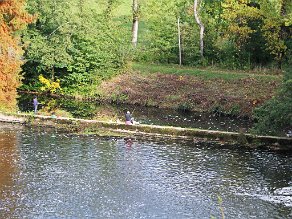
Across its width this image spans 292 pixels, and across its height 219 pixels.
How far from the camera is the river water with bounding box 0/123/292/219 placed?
28359 mm

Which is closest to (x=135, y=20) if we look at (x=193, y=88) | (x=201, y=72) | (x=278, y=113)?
(x=201, y=72)

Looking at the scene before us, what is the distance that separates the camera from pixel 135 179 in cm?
3275

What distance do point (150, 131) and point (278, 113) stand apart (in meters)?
9.09

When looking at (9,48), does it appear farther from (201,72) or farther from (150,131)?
(201,72)

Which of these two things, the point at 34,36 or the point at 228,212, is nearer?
the point at 228,212

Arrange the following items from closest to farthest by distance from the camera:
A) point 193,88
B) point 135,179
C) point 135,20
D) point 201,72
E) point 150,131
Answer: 1. point 135,179
2. point 150,131
3. point 193,88
4. point 201,72
5. point 135,20

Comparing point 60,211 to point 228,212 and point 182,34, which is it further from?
point 182,34

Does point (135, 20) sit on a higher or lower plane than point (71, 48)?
higher

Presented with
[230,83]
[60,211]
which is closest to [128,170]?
[60,211]

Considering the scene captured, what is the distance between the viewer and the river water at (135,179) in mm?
28359

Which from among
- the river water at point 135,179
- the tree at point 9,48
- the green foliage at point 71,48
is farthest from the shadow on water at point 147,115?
the river water at point 135,179

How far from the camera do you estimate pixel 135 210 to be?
1113 inches

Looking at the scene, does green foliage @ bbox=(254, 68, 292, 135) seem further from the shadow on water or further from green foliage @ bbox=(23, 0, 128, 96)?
green foliage @ bbox=(23, 0, 128, 96)

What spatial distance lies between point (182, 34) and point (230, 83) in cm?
1070
